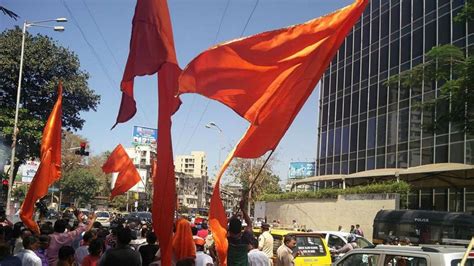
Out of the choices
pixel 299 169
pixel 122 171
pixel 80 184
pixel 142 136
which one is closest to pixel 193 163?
pixel 142 136

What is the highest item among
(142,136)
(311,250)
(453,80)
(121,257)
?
(142,136)

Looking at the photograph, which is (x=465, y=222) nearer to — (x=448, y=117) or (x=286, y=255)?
(x=448, y=117)

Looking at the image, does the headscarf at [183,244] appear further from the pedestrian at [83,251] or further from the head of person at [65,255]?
the pedestrian at [83,251]

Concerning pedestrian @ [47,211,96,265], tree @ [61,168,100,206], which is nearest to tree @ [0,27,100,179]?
pedestrian @ [47,211,96,265]

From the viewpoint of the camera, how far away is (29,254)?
642cm

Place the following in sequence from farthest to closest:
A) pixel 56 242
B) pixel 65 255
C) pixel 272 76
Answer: pixel 56 242 → pixel 65 255 → pixel 272 76

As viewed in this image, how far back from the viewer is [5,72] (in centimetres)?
2858

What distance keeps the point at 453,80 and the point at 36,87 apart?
73.2 ft

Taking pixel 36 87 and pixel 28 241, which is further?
pixel 36 87

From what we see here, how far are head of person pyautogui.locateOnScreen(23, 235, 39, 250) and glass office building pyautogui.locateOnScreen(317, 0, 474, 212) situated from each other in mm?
22162

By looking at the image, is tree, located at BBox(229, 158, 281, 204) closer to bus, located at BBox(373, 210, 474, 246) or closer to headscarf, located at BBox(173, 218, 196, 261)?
bus, located at BBox(373, 210, 474, 246)

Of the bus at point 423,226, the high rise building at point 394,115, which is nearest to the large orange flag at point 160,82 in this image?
the bus at point 423,226

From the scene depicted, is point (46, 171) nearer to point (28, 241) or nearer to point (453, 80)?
point (28, 241)

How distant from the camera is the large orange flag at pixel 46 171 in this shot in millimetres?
10523
